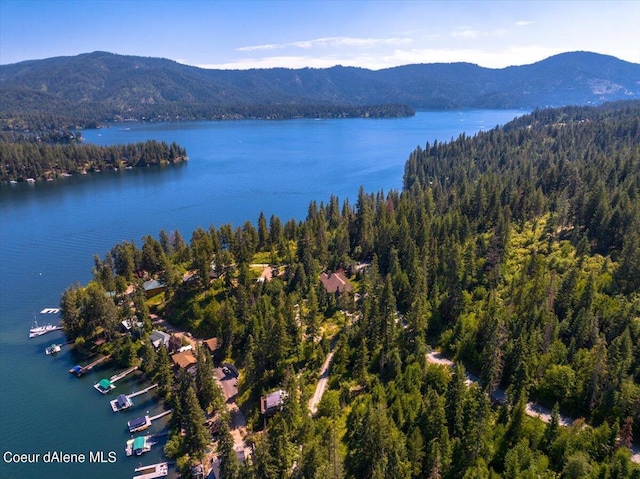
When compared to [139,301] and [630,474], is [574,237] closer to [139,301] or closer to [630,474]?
[630,474]

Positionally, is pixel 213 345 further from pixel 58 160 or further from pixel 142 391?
pixel 58 160

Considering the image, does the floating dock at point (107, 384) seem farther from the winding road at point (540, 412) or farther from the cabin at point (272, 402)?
the winding road at point (540, 412)

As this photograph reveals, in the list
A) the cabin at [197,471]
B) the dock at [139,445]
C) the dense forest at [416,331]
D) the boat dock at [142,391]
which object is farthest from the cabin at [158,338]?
the cabin at [197,471]

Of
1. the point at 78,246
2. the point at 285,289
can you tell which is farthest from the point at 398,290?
the point at 78,246

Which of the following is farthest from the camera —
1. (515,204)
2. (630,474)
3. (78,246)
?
(78,246)

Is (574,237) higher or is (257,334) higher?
(574,237)

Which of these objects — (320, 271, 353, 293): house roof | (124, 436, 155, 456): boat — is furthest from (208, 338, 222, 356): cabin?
(320, 271, 353, 293): house roof
